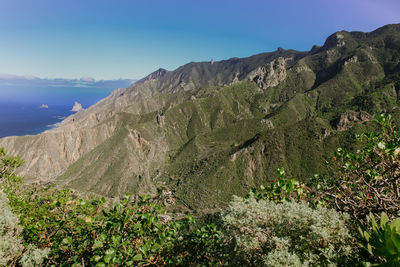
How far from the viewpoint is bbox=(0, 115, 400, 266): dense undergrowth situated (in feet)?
18.9

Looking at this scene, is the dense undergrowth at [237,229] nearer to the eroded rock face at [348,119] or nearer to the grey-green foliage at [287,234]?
the grey-green foliage at [287,234]

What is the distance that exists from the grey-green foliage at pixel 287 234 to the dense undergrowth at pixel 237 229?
3cm

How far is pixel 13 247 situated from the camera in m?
7.34

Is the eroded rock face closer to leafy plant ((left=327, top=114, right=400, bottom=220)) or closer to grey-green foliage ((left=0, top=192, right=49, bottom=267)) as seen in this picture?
leafy plant ((left=327, top=114, right=400, bottom=220))

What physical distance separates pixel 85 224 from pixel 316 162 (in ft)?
442

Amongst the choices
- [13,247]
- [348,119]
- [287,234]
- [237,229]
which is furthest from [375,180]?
[348,119]

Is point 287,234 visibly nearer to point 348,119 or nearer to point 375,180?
point 375,180

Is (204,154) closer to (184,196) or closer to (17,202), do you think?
(184,196)

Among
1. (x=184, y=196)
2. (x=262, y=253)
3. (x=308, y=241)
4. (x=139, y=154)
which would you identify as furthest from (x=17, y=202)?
(x=139, y=154)

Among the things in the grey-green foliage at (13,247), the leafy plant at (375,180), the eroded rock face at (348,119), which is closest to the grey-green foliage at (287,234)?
the leafy plant at (375,180)

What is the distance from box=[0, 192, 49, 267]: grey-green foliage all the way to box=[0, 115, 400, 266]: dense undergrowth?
27mm

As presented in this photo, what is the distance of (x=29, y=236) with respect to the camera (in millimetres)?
7824

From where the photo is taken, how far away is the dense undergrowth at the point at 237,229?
5.77 m

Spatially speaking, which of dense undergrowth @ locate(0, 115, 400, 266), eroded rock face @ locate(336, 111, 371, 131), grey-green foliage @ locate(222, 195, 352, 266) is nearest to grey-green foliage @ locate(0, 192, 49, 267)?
dense undergrowth @ locate(0, 115, 400, 266)
